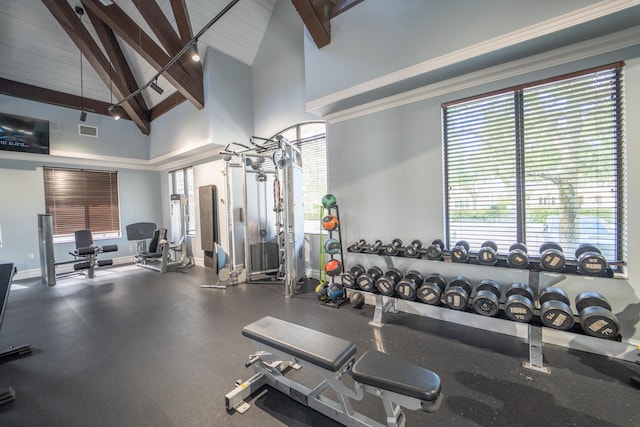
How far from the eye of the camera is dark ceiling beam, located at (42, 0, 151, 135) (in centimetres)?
445

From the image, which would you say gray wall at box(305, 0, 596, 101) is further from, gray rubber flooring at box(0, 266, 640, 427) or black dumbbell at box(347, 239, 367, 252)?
gray rubber flooring at box(0, 266, 640, 427)

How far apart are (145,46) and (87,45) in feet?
5.10

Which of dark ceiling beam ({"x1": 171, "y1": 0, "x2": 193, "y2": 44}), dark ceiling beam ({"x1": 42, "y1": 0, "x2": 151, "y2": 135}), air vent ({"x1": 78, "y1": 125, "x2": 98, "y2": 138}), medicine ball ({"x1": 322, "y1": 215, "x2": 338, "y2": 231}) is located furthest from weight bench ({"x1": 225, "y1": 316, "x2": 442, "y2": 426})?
air vent ({"x1": 78, "y1": 125, "x2": 98, "y2": 138})

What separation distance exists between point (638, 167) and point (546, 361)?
5.52 feet

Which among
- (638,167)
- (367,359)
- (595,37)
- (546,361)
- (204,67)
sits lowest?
(546,361)

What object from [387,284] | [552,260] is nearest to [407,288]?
[387,284]

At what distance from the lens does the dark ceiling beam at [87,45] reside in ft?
A: 14.6

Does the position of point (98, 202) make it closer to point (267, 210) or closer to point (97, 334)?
point (267, 210)

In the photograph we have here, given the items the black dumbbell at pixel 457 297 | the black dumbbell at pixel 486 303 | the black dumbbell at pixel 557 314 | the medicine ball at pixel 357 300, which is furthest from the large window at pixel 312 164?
the black dumbbell at pixel 557 314

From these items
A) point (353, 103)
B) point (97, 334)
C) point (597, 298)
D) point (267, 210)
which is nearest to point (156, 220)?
point (267, 210)

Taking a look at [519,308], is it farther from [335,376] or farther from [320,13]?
[320,13]

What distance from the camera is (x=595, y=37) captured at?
2096 millimetres

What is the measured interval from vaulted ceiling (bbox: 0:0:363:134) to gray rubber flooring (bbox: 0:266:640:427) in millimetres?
3783

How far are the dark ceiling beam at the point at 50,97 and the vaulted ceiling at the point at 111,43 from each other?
1cm
